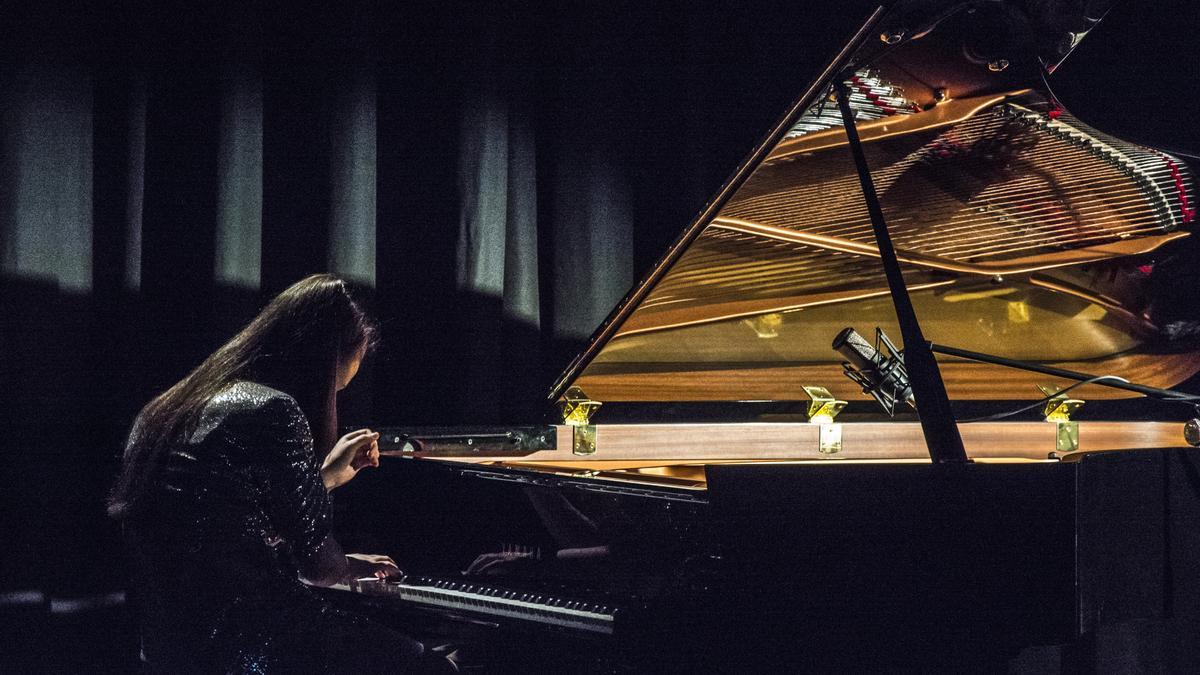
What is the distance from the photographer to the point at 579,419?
2.32m

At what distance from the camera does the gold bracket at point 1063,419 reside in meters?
2.37

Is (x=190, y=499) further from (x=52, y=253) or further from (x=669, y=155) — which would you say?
(x=669, y=155)

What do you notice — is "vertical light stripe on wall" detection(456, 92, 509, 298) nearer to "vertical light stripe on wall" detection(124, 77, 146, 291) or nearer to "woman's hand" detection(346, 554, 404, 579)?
"vertical light stripe on wall" detection(124, 77, 146, 291)

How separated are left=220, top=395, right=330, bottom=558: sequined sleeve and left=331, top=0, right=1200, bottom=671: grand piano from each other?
0.18 metres

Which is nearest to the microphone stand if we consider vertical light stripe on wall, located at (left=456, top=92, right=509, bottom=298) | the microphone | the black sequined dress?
the microphone

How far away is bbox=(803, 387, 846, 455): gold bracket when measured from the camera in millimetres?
2402

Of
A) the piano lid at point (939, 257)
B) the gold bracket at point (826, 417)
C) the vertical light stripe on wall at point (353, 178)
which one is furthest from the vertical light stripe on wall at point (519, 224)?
the gold bracket at point (826, 417)

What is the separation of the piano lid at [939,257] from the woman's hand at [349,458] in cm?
44

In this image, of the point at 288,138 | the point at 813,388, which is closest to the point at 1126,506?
the point at 813,388

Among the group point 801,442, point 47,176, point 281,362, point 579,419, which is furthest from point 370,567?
point 47,176

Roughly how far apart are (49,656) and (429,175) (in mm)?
1738

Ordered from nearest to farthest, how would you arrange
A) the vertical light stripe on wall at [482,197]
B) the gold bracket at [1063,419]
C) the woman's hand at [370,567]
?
the woman's hand at [370,567] → the gold bracket at [1063,419] → the vertical light stripe on wall at [482,197]

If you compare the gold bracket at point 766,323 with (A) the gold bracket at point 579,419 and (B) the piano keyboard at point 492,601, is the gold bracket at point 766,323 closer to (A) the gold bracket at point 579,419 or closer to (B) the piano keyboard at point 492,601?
(A) the gold bracket at point 579,419

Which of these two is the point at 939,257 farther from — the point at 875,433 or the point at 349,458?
the point at 349,458
